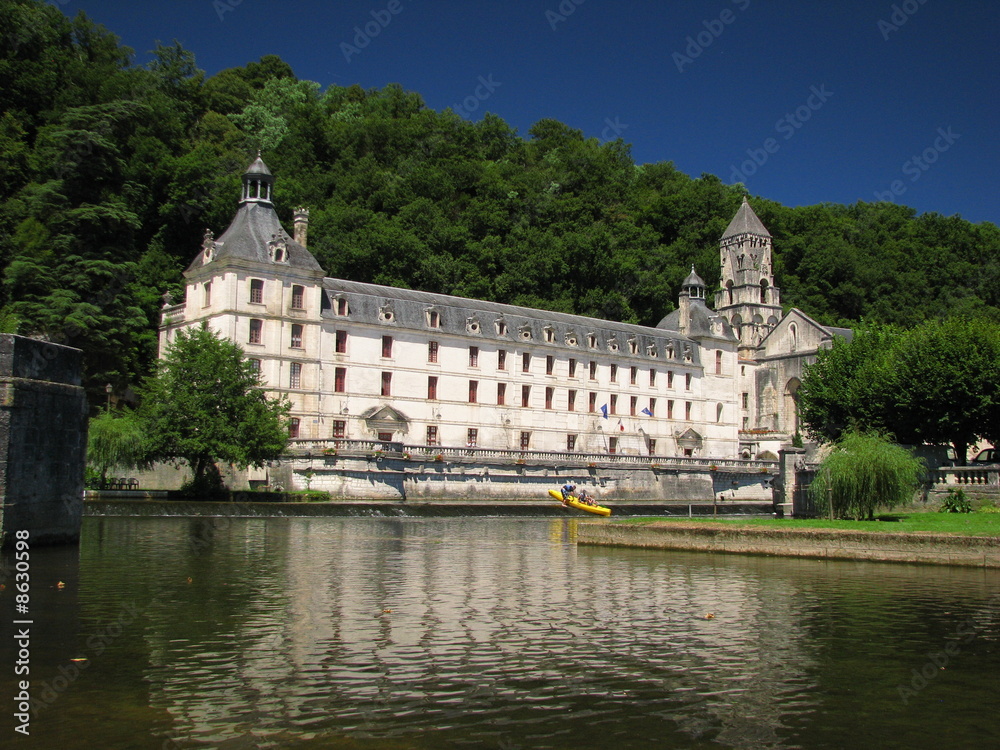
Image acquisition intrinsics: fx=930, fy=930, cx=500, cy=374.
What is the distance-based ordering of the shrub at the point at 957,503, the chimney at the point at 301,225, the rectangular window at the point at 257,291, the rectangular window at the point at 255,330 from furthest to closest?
1. the chimney at the point at 301,225
2. the rectangular window at the point at 257,291
3. the rectangular window at the point at 255,330
4. the shrub at the point at 957,503

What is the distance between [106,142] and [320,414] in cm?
2341

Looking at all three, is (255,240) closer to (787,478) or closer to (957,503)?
(787,478)

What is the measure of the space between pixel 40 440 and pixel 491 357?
50.1m

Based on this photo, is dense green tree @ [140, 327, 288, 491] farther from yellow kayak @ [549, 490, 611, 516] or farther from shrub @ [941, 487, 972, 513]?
shrub @ [941, 487, 972, 513]

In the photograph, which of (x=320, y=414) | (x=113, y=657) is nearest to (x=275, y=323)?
(x=320, y=414)

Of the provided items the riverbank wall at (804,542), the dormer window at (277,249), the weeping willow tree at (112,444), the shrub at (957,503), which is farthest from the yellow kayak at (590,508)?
the dormer window at (277,249)

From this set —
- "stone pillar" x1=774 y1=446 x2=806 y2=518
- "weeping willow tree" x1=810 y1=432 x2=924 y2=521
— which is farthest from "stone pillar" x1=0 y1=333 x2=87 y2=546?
"stone pillar" x1=774 y1=446 x2=806 y2=518

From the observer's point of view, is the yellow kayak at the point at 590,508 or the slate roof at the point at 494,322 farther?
the slate roof at the point at 494,322

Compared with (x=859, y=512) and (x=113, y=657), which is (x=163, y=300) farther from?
(x=113, y=657)

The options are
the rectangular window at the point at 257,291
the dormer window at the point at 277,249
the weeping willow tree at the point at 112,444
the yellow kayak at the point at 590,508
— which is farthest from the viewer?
the dormer window at the point at 277,249

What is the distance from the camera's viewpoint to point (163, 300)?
6631 centimetres

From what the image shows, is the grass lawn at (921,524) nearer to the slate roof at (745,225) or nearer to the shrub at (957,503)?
the shrub at (957,503)

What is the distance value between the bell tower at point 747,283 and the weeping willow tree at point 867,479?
63.3 metres

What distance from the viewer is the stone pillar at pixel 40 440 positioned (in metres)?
17.6
